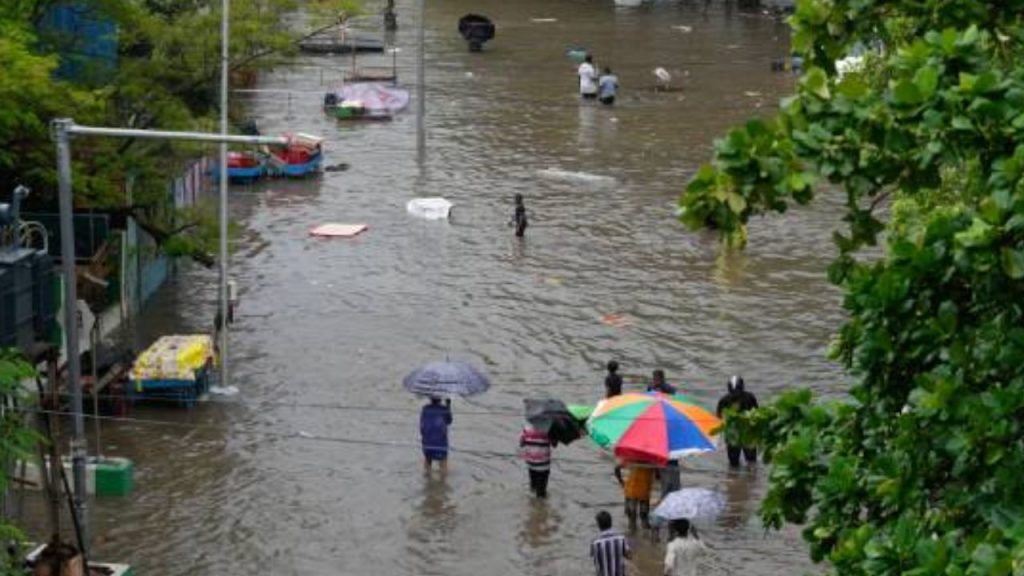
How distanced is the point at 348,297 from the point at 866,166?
812 inches

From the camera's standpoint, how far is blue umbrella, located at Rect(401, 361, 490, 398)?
65.7 feet

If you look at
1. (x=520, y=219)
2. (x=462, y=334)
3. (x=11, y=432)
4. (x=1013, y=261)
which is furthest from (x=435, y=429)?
(x=1013, y=261)

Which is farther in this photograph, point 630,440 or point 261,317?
point 261,317

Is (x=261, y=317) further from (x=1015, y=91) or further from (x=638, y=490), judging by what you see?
(x=1015, y=91)

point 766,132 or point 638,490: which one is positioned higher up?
point 766,132

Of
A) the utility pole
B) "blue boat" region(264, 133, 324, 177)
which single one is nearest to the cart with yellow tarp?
the utility pole

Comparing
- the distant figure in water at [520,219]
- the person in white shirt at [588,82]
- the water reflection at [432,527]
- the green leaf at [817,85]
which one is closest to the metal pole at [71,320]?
the water reflection at [432,527]

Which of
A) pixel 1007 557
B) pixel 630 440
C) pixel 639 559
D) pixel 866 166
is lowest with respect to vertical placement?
pixel 639 559

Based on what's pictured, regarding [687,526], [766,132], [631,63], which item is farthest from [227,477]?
[631,63]

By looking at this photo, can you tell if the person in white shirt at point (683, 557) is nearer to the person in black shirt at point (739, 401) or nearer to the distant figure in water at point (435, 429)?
the person in black shirt at point (739, 401)

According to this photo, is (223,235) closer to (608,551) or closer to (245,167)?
Result: (608,551)

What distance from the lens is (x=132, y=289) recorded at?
26.4 m

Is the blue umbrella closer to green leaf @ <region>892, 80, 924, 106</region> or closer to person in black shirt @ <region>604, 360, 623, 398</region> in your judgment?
person in black shirt @ <region>604, 360, 623, 398</region>

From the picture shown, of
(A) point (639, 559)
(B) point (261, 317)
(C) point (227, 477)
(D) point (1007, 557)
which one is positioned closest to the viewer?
(D) point (1007, 557)
